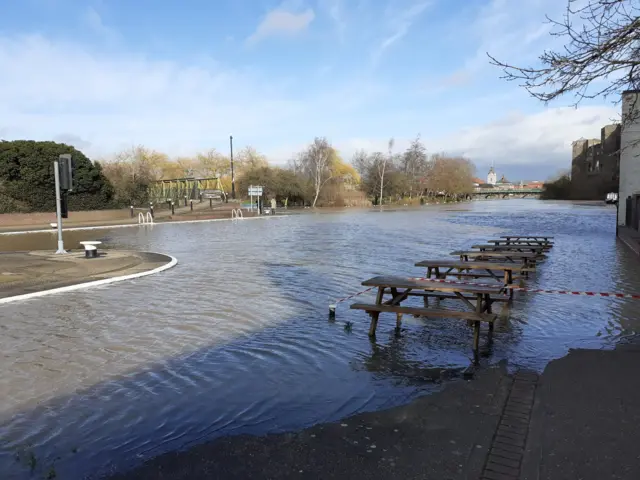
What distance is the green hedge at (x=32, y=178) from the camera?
35000mm

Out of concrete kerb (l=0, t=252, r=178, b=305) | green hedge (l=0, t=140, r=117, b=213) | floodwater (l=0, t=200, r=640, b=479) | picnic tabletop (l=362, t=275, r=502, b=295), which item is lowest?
floodwater (l=0, t=200, r=640, b=479)

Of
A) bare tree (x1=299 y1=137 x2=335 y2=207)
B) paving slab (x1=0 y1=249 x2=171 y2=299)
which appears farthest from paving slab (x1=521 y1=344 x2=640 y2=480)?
bare tree (x1=299 y1=137 x2=335 y2=207)

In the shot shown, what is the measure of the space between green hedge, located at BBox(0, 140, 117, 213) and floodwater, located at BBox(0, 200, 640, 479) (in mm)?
28742

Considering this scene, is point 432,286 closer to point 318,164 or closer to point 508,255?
point 508,255

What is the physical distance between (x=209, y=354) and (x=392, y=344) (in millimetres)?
2240

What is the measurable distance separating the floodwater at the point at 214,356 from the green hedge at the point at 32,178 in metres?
28.7

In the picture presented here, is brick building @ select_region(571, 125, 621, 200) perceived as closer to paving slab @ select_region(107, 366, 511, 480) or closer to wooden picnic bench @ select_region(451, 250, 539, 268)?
wooden picnic bench @ select_region(451, 250, 539, 268)

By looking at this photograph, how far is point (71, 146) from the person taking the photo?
3991cm

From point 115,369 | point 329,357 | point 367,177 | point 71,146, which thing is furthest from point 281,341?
point 367,177

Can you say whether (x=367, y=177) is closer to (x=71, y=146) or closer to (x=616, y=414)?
(x=71, y=146)

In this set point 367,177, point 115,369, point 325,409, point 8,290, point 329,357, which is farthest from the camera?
point 367,177

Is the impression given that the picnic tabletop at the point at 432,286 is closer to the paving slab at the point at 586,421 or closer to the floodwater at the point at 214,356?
the floodwater at the point at 214,356

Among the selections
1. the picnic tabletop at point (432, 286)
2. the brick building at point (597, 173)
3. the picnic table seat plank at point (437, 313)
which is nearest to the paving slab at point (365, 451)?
the picnic table seat plank at point (437, 313)

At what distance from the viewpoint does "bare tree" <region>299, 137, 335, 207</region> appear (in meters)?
69.8
